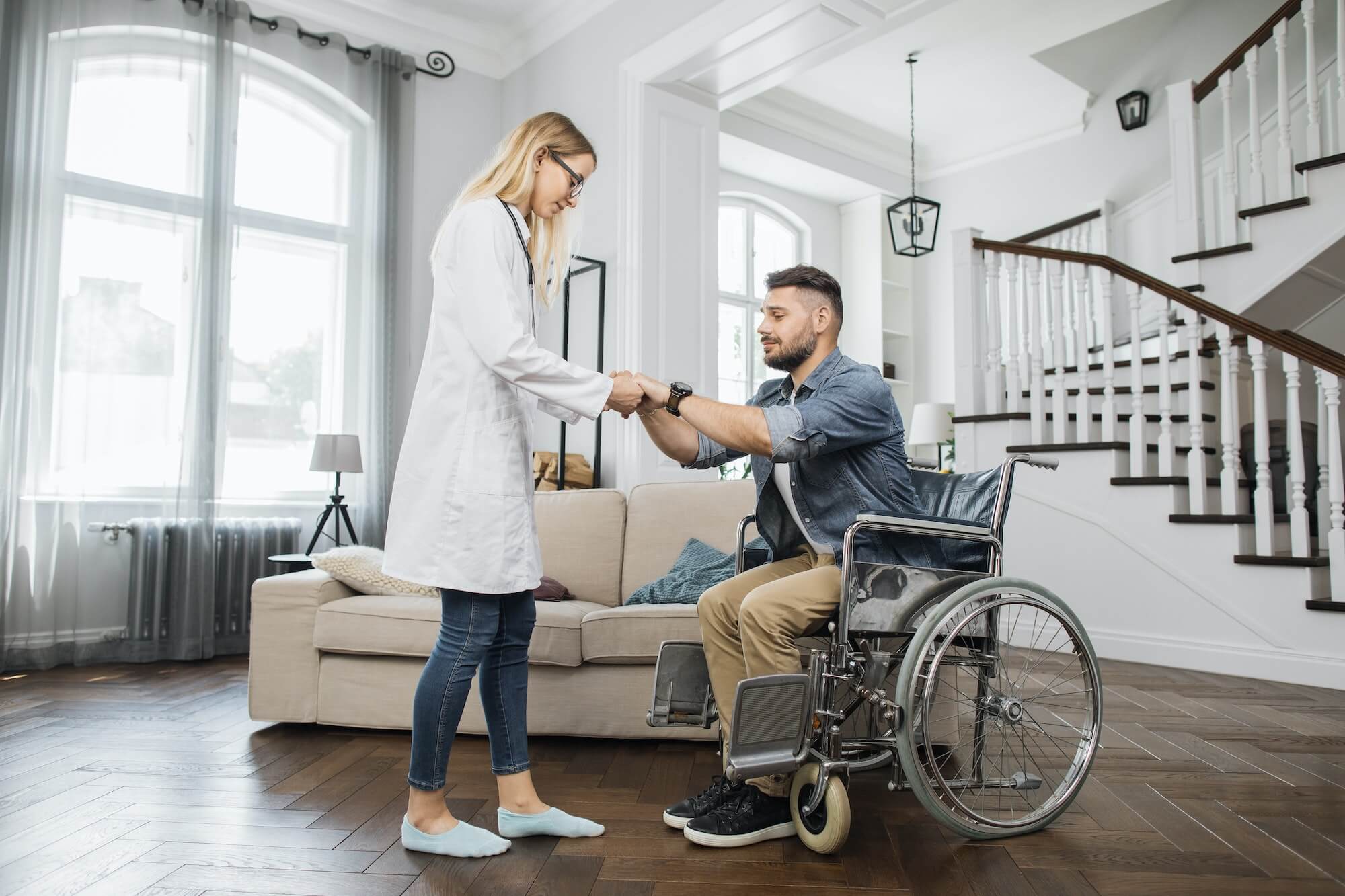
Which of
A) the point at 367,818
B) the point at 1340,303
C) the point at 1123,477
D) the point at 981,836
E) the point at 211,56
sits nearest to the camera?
the point at 981,836

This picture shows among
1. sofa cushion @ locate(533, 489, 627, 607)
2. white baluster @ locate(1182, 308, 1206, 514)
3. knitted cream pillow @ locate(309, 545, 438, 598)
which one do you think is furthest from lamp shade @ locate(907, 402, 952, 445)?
knitted cream pillow @ locate(309, 545, 438, 598)

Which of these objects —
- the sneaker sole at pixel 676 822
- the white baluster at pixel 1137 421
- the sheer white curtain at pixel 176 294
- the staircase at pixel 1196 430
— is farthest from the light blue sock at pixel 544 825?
the white baluster at pixel 1137 421

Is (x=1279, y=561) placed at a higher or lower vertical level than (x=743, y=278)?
lower

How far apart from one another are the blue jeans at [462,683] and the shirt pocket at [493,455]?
211 mm

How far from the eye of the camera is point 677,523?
2975 millimetres

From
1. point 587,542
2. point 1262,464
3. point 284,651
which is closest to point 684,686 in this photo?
point 587,542

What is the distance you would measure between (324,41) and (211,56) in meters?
0.60

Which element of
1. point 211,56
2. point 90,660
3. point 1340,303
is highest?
point 211,56

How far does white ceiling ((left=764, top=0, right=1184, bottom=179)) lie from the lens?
5.21m

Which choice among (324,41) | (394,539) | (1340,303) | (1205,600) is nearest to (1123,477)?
(1205,600)

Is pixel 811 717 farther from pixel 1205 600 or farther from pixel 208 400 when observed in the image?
pixel 208 400

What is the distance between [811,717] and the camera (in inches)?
65.4

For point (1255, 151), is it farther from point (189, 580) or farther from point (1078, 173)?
point (189, 580)

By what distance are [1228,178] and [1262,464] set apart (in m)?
1.79
